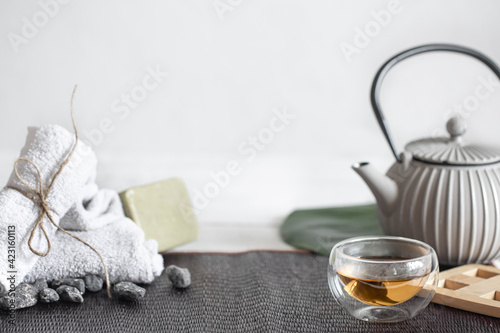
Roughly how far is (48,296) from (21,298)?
0.03 meters

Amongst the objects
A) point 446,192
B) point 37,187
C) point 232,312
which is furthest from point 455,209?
point 37,187

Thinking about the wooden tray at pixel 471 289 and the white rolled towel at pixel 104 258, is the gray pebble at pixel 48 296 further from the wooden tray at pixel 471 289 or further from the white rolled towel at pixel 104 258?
the wooden tray at pixel 471 289

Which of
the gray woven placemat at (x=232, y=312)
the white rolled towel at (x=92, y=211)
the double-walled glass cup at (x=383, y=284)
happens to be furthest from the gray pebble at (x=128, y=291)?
the double-walled glass cup at (x=383, y=284)

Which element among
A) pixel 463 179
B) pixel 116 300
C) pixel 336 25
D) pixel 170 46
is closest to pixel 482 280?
pixel 463 179

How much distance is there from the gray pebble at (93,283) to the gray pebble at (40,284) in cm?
5

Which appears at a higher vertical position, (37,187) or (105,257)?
(37,187)

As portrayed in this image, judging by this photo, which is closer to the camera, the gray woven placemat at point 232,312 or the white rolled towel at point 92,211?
the gray woven placemat at point 232,312

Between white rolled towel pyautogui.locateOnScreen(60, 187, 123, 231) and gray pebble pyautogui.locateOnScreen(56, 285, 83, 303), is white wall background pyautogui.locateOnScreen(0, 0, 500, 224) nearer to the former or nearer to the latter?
white rolled towel pyautogui.locateOnScreen(60, 187, 123, 231)

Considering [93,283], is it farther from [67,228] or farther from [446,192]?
[446,192]

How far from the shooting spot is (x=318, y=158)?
127cm

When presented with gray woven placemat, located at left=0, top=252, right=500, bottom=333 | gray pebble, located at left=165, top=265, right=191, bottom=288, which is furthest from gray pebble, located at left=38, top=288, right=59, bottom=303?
gray pebble, located at left=165, top=265, right=191, bottom=288

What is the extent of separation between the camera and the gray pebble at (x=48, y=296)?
0.73 metres

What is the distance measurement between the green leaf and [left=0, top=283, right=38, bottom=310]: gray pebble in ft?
1.43

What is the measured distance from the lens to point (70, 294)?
2.42ft
